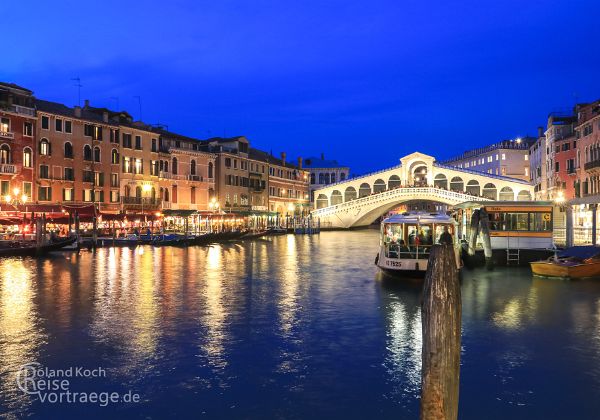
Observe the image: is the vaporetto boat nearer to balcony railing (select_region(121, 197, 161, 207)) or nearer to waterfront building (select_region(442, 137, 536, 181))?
balcony railing (select_region(121, 197, 161, 207))

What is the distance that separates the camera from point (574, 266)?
682 inches

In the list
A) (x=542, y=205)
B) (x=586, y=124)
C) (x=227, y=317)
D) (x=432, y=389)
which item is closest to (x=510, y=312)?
(x=227, y=317)

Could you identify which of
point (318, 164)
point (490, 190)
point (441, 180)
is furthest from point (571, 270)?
point (318, 164)

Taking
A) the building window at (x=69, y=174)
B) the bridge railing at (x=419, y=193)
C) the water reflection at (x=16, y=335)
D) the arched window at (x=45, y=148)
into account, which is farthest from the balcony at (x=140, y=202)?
the water reflection at (x=16, y=335)

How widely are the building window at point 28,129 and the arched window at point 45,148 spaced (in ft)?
3.63

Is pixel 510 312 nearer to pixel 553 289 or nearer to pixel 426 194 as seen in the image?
pixel 553 289

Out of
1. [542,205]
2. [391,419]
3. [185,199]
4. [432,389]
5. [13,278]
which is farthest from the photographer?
[185,199]

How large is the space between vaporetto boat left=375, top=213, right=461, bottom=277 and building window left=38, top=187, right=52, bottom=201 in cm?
2452

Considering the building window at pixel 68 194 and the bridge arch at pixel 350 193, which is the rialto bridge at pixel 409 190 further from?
the building window at pixel 68 194

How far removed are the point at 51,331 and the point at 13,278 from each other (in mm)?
8848

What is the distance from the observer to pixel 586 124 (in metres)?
37.0

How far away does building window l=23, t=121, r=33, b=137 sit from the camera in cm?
3369

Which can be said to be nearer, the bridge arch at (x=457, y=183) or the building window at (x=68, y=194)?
the building window at (x=68, y=194)

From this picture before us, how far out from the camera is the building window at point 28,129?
3369 cm
